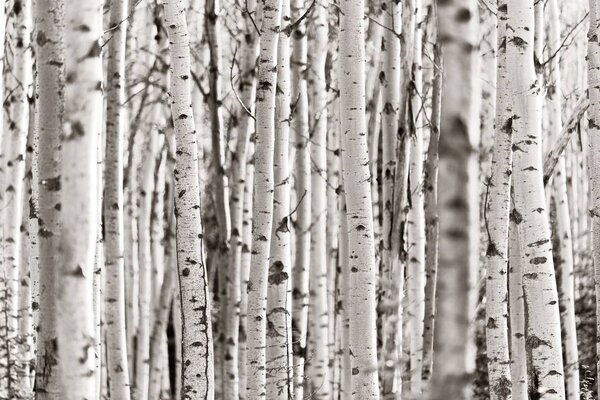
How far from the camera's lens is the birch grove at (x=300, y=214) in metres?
2.69

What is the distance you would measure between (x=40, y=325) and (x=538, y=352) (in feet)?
9.51

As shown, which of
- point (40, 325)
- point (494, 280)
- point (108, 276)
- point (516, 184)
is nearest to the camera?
point (40, 325)

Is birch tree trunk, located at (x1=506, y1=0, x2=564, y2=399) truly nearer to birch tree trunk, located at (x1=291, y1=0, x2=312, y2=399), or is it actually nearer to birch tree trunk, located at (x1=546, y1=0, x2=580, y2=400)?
birch tree trunk, located at (x1=291, y1=0, x2=312, y2=399)

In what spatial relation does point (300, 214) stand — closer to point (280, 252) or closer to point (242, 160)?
point (242, 160)

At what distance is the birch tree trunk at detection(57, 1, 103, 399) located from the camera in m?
3.07

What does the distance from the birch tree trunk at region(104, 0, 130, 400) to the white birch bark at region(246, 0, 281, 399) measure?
1267 mm

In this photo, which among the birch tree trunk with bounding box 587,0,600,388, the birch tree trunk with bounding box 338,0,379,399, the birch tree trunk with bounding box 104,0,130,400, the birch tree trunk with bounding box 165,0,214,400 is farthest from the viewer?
the birch tree trunk with bounding box 587,0,600,388

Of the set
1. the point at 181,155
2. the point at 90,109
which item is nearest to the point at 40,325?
the point at 90,109

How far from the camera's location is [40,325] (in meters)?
3.11

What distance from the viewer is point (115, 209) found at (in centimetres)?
646

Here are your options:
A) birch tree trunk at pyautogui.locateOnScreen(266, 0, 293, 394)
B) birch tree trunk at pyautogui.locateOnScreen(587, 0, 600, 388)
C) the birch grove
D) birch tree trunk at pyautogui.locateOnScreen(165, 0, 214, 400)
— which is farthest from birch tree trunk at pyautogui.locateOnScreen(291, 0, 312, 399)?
birch tree trunk at pyautogui.locateOnScreen(587, 0, 600, 388)

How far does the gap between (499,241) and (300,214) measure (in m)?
2.67

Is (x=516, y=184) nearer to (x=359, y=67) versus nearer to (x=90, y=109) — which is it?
(x=359, y=67)

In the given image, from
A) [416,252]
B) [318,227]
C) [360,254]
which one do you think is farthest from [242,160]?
[360,254]
